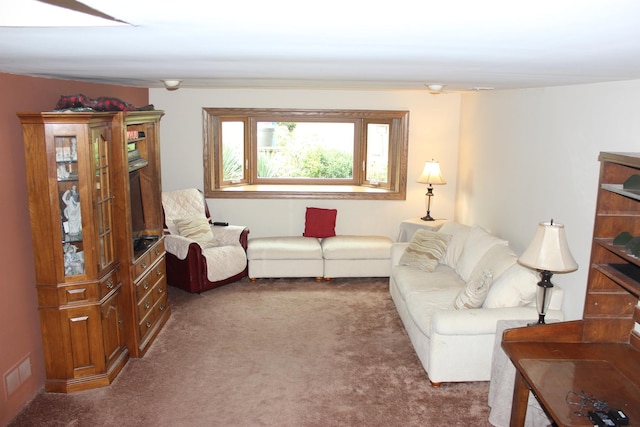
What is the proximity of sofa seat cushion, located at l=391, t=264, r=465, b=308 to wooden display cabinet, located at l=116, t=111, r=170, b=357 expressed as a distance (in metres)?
2.21

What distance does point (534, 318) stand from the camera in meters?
4.00

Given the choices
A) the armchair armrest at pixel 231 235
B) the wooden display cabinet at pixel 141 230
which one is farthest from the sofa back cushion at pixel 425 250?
the wooden display cabinet at pixel 141 230

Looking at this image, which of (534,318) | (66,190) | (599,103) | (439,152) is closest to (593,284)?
(534,318)

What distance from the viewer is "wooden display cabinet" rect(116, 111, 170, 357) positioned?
14.3ft

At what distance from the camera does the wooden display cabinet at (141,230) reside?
436cm

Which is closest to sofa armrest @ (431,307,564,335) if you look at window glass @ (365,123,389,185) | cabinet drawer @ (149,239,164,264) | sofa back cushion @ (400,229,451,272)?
sofa back cushion @ (400,229,451,272)

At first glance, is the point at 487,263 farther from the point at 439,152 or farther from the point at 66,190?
the point at 66,190

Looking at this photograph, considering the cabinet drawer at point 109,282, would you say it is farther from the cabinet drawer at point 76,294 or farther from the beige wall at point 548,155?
the beige wall at point 548,155

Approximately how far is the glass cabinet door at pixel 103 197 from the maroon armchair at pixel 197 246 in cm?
171

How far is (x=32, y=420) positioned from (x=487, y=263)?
3.55m

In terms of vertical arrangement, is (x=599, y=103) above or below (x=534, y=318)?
above

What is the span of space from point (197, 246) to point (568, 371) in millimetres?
3979

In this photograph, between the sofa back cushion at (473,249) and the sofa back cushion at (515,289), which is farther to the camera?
the sofa back cushion at (473,249)

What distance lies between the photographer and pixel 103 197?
4.14m
